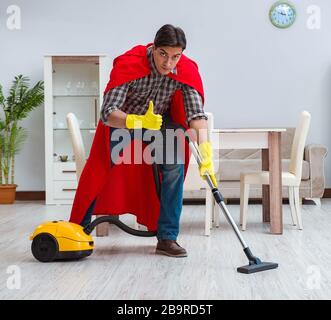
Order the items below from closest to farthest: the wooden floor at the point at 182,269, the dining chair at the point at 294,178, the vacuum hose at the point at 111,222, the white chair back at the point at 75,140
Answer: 1. the wooden floor at the point at 182,269
2. the vacuum hose at the point at 111,222
3. the white chair back at the point at 75,140
4. the dining chair at the point at 294,178

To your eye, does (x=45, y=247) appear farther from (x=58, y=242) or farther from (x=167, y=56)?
(x=167, y=56)

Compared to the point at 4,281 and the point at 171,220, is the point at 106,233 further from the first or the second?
the point at 4,281

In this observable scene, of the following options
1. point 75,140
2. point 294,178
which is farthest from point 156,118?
point 294,178

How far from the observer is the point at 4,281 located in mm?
2914

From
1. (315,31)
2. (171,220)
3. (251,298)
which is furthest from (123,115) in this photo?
(315,31)

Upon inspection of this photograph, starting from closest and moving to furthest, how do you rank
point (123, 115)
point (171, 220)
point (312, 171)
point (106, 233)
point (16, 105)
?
point (123, 115) → point (171, 220) → point (106, 233) → point (312, 171) → point (16, 105)

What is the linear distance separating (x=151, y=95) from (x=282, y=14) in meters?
3.84

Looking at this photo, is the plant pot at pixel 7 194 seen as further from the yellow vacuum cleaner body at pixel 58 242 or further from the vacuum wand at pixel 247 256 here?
the vacuum wand at pixel 247 256

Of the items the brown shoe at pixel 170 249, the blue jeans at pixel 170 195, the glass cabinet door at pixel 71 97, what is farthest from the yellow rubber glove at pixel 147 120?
the glass cabinet door at pixel 71 97

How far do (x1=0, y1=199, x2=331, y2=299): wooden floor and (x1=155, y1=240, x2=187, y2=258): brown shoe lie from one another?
5cm

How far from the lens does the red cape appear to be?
3520 millimetres

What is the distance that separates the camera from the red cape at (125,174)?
11.5ft

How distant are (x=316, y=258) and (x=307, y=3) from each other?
416 centimetres

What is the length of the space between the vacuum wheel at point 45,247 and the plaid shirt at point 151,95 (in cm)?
65
